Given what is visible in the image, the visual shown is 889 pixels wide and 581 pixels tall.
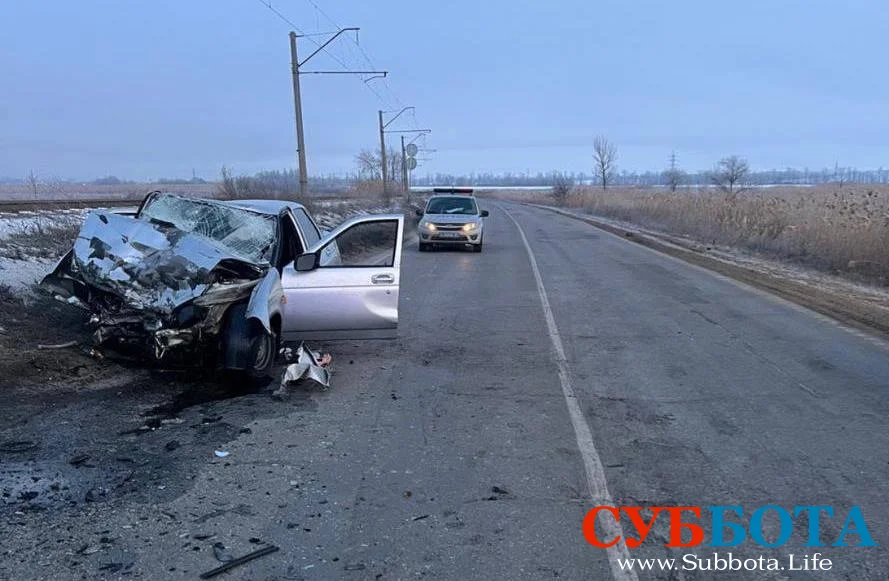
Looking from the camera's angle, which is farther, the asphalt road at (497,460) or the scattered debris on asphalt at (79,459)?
the scattered debris on asphalt at (79,459)

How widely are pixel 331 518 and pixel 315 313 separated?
369 cm

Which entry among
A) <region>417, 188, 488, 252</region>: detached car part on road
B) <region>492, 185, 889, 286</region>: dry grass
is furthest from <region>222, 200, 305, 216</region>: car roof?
<region>417, 188, 488, 252</region>: detached car part on road

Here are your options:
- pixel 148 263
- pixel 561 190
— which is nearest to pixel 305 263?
pixel 148 263

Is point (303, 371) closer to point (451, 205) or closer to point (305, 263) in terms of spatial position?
point (305, 263)

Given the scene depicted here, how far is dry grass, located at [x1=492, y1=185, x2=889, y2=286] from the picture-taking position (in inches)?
653

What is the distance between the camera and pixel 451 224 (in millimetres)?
22391

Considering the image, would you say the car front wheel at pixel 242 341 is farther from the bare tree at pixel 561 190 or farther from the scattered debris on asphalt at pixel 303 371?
the bare tree at pixel 561 190

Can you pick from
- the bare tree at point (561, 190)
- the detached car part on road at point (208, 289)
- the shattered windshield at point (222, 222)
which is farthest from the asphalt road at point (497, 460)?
the bare tree at point (561, 190)

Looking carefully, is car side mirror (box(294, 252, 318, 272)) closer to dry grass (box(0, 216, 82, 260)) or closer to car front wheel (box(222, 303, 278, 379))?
car front wheel (box(222, 303, 278, 379))

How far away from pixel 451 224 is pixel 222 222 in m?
14.6

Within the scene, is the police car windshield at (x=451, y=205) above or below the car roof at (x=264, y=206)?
below

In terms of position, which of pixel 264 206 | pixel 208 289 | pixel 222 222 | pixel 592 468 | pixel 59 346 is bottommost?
pixel 592 468

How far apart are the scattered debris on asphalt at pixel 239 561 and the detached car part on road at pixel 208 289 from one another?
9.37 ft

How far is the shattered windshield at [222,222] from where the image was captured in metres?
7.90
